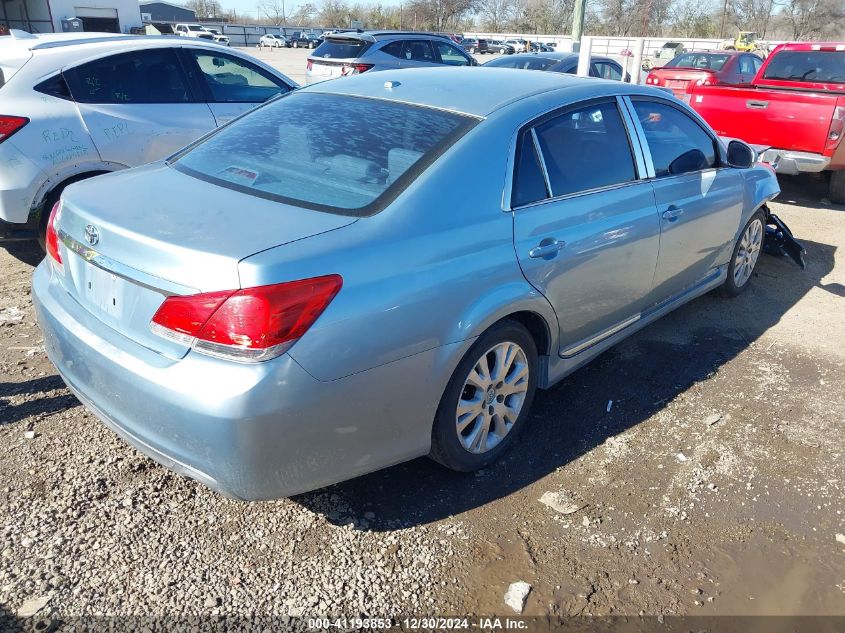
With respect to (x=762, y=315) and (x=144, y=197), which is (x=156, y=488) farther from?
(x=762, y=315)

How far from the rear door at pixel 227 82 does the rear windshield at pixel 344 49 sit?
6.88 metres

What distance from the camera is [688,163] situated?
425 centimetres

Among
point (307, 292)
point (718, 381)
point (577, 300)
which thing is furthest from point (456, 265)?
point (718, 381)

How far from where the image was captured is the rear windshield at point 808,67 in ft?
29.1

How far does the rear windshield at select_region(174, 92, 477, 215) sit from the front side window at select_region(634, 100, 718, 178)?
146cm

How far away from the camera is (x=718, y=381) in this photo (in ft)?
13.8

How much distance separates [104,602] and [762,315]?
4.68 metres

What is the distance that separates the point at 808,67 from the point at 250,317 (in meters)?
9.46

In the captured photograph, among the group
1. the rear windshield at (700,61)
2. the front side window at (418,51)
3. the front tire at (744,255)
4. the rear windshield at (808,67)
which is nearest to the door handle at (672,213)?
the front tire at (744,255)

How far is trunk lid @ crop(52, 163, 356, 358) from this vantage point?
7.58 feet

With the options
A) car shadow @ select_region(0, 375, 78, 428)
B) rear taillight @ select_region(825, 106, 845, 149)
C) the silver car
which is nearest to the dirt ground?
car shadow @ select_region(0, 375, 78, 428)

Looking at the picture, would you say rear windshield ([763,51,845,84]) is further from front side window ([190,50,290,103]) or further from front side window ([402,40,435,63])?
front side window ([190,50,290,103])

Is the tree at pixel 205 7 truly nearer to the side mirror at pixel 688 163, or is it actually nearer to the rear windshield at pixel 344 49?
the rear windshield at pixel 344 49

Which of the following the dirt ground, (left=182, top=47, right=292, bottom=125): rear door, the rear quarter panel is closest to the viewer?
the rear quarter panel
